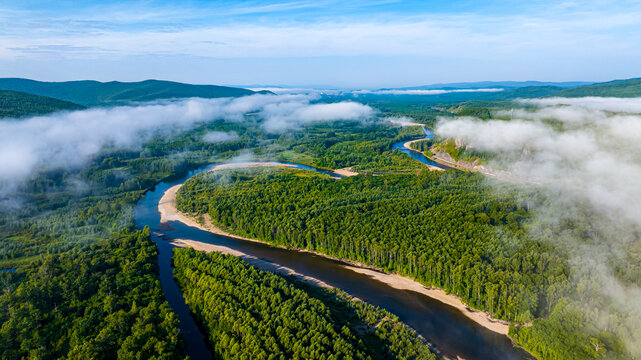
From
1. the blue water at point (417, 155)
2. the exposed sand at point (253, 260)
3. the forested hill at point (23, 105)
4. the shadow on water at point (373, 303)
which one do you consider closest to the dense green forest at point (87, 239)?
the shadow on water at point (373, 303)

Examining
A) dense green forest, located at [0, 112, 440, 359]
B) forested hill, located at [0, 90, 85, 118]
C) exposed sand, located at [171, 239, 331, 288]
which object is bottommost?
exposed sand, located at [171, 239, 331, 288]

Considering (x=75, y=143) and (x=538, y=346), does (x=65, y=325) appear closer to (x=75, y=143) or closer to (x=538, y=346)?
(x=538, y=346)

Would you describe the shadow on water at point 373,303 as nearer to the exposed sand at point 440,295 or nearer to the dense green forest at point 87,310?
the exposed sand at point 440,295

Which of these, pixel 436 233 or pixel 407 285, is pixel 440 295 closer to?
pixel 407 285

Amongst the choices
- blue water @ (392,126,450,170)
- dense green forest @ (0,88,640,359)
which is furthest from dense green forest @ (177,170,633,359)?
blue water @ (392,126,450,170)

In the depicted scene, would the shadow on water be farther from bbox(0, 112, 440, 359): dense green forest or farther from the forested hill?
the forested hill

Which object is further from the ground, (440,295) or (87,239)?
(87,239)

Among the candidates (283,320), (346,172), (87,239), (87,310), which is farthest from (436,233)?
(346,172)
